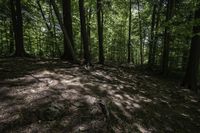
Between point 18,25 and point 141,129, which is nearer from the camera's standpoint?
point 141,129

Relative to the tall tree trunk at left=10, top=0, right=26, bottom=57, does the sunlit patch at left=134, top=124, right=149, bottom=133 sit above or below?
below

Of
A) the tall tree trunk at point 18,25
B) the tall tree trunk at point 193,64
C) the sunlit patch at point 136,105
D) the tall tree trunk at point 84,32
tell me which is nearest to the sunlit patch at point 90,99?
the sunlit patch at point 136,105

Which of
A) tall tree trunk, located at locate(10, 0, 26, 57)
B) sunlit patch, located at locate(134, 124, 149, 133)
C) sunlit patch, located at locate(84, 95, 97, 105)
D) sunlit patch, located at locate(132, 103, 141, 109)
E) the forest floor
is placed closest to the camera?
the forest floor

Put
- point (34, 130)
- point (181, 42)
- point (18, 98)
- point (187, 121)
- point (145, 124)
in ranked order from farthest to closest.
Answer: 1. point (181, 42)
2. point (187, 121)
3. point (145, 124)
4. point (18, 98)
5. point (34, 130)

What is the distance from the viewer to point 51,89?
212 inches

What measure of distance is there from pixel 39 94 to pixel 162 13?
662 inches

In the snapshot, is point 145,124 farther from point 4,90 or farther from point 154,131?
point 4,90

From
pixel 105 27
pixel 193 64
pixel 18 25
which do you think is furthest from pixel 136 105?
pixel 105 27

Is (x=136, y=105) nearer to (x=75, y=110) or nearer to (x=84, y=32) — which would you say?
(x=75, y=110)

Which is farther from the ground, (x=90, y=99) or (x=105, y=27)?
(x=105, y=27)

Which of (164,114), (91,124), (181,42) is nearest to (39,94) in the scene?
(91,124)

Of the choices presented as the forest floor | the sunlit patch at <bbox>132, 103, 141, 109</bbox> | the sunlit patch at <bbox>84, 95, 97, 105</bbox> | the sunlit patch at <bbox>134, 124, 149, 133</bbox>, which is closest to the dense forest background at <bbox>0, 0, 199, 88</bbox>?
the forest floor

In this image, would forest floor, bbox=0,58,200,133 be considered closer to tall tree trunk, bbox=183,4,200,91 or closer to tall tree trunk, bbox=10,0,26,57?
tall tree trunk, bbox=183,4,200,91

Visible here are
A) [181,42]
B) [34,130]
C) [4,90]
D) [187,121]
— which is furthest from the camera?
[181,42]
